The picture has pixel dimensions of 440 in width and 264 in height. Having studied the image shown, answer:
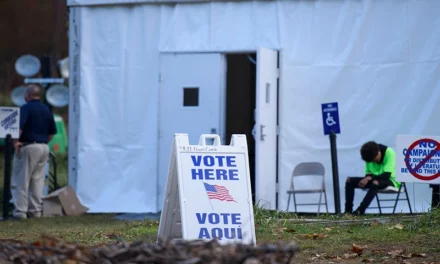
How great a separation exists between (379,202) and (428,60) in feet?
6.82

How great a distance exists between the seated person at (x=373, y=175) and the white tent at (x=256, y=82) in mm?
613

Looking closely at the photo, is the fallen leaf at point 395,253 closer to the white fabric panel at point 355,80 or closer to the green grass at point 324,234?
the green grass at point 324,234

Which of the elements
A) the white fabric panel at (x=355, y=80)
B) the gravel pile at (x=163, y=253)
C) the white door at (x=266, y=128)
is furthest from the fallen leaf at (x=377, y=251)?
the white fabric panel at (x=355, y=80)

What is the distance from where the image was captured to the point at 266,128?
39.7 ft

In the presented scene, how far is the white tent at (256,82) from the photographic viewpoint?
12.0 metres

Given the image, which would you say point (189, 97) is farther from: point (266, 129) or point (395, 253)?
point (395, 253)

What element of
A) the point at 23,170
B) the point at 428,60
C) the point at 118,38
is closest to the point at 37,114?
the point at 23,170

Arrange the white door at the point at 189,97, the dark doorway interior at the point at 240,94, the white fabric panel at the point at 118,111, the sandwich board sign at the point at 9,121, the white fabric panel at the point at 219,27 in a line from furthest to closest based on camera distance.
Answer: the dark doorway interior at the point at 240,94, the white fabric panel at the point at 118,111, the white door at the point at 189,97, the white fabric panel at the point at 219,27, the sandwich board sign at the point at 9,121

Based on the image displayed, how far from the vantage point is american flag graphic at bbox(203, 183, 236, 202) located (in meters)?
6.96

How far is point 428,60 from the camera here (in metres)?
11.9

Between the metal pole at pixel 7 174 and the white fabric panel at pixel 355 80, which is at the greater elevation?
the white fabric panel at pixel 355 80

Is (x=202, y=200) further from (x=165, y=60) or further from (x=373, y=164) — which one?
(x=165, y=60)

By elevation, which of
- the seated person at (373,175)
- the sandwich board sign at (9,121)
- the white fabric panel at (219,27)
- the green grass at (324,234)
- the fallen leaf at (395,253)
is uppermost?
the white fabric panel at (219,27)

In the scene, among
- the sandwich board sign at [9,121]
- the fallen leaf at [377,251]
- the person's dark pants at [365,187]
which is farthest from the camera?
the sandwich board sign at [9,121]
